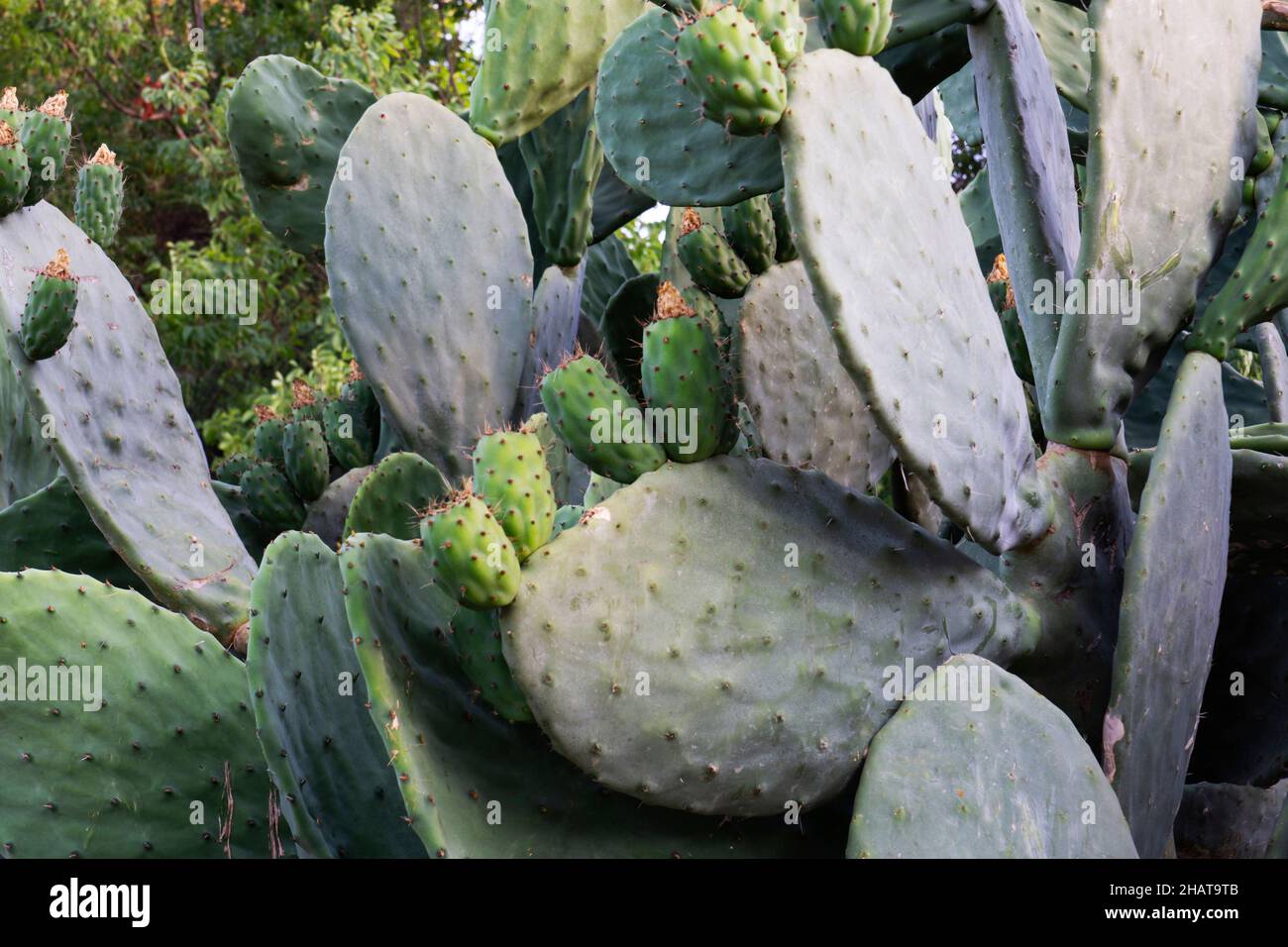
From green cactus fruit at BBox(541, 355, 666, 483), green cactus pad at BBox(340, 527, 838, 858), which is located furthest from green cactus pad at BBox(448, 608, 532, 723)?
green cactus fruit at BBox(541, 355, 666, 483)

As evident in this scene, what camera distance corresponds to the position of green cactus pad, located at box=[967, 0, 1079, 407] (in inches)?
65.6

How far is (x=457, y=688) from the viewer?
4.55 feet

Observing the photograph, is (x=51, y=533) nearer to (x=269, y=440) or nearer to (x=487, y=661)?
(x=269, y=440)

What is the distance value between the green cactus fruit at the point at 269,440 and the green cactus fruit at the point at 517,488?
134 cm

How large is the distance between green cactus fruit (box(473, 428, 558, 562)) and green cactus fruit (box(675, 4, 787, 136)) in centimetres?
38

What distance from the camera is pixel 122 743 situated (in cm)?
160

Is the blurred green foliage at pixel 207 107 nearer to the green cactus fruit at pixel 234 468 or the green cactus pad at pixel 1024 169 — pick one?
the green cactus fruit at pixel 234 468

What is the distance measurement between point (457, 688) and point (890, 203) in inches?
27.7

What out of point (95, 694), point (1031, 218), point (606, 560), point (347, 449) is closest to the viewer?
point (606, 560)

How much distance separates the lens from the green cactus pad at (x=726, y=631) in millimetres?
1229

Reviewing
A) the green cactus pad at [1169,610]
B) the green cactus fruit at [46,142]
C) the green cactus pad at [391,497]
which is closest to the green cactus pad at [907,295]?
the green cactus pad at [1169,610]

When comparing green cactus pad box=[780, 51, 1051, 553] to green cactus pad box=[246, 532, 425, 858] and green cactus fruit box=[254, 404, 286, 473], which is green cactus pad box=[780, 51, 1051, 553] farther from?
green cactus fruit box=[254, 404, 286, 473]
